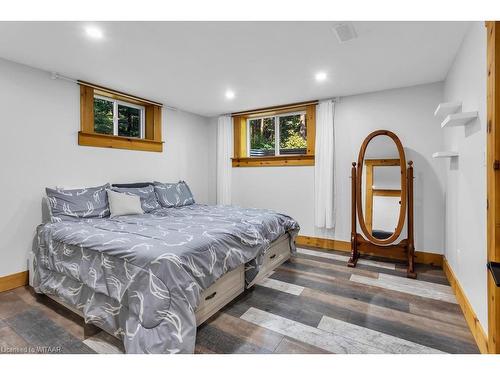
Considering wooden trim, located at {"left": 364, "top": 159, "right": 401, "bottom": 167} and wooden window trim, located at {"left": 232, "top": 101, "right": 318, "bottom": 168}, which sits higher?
wooden window trim, located at {"left": 232, "top": 101, "right": 318, "bottom": 168}

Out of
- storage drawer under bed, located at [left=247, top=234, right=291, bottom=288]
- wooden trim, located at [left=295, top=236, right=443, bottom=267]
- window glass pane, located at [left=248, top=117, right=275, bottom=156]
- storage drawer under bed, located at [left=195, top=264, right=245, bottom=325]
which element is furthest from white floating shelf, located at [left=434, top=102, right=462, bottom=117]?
window glass pane, located at [left=248, top=117, right=275, bottom=156]

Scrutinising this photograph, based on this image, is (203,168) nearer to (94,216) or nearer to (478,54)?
(94,216)

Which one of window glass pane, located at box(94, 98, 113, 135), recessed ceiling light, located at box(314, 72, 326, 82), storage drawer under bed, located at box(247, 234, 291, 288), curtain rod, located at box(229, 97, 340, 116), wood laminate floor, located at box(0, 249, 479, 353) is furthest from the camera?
curtain rod, located at box(229, 97, 340, 116)

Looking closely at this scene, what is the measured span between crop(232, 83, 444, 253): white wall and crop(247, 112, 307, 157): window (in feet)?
1.23

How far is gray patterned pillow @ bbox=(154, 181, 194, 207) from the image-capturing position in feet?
11.8

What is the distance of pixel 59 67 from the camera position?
2660mm

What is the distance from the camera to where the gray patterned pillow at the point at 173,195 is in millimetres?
3586

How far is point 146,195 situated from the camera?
133 inches

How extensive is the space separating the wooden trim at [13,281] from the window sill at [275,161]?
128 inches

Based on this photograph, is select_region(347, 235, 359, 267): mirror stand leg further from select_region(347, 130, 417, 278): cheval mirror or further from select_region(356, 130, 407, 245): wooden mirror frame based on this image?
select_region(356, 130, 407, 245): wooden mirror frame

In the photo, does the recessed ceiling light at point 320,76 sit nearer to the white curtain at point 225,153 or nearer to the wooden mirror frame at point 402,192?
the wooden mirror frame at point 402,192

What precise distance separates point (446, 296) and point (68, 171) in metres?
4.14

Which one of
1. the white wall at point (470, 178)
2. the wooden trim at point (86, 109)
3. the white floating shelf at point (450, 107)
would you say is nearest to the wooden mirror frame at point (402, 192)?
the white wall at point (470, 178)

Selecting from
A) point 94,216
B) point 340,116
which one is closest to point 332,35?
point 340,116
